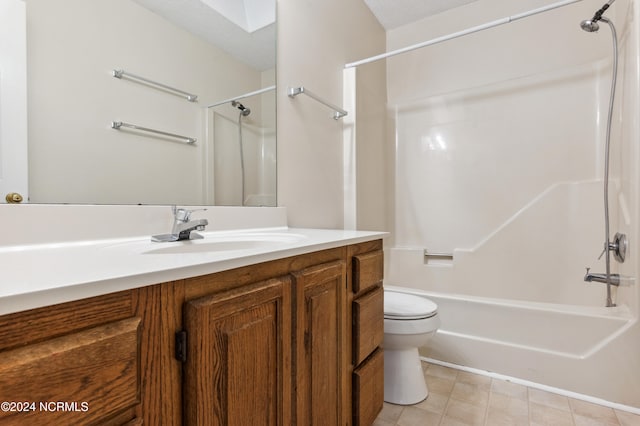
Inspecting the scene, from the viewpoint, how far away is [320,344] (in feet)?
2.74

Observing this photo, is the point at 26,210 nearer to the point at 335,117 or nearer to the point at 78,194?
the point at 78,194

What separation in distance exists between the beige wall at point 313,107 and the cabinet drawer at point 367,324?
1.93ft

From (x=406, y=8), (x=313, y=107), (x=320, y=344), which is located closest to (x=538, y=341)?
(x=320, y=344)

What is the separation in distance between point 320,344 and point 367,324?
28cm

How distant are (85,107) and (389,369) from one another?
1534 mm

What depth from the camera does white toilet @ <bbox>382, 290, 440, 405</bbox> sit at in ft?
4.51

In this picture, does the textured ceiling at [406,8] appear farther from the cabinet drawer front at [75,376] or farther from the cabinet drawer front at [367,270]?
the cabinet drawer front at [75,376]

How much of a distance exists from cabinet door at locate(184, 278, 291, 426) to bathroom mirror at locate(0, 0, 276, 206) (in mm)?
578

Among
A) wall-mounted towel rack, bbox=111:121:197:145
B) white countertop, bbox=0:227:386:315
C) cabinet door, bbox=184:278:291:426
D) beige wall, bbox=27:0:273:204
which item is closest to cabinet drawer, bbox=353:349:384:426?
cabinet door, bbox=184:278:291:426

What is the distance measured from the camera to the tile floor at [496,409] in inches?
50.9

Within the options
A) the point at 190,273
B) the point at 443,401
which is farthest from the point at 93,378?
the point at 443,401

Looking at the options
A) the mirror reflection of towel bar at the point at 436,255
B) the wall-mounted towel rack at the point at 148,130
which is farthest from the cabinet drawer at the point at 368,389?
the mirror reflection of towel bar at the point at 436,255

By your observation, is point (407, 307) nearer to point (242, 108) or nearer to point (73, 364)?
point (242, 108)

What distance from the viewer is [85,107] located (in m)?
0.86
